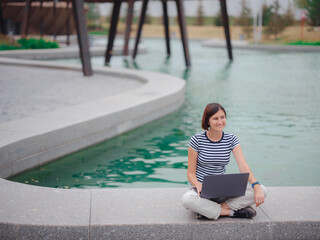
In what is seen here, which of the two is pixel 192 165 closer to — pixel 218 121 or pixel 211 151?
pixel 211 151

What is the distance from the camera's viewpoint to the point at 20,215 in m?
4.28

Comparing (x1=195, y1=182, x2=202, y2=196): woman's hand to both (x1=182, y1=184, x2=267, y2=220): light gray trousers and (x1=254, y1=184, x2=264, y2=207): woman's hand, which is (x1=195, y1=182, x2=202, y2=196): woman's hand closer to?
(x1=182, y1=184, x2=267, y2=220): light gray trousers

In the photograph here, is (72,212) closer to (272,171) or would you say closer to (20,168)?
(20,168)

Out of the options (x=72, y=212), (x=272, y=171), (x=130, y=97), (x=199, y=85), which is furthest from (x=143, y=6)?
(x=72, y=212)

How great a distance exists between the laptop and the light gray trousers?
57mm

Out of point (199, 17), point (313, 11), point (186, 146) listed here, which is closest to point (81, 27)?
point (186, 146)

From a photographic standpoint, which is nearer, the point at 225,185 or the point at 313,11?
the point at 225,185

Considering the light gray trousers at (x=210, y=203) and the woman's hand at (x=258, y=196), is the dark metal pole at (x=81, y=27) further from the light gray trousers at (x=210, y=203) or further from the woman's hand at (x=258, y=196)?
the woman's hand at (x=258, y=196)

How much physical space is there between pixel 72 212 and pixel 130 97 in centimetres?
628

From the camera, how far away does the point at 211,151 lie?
4.44 meters

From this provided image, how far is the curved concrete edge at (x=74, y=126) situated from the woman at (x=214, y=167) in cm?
294

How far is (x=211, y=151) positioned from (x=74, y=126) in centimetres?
369

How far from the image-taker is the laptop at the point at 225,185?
4160 millimetres

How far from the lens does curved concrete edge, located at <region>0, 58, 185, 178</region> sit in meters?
6.62
